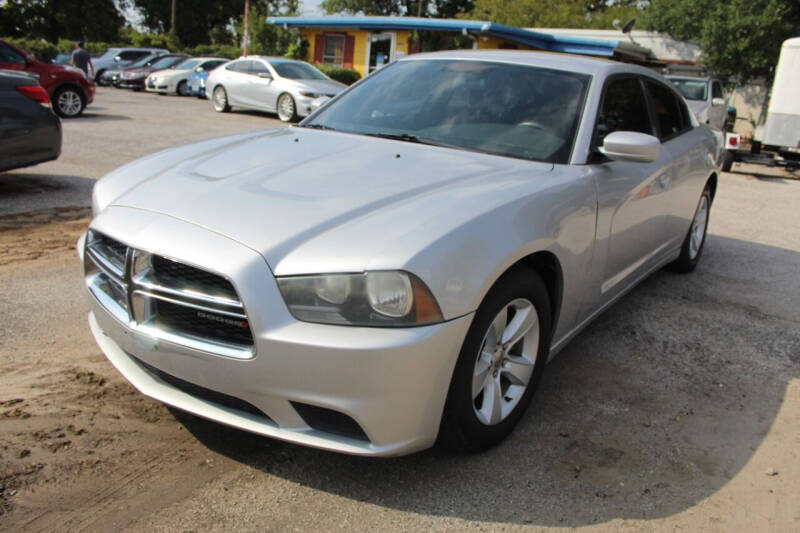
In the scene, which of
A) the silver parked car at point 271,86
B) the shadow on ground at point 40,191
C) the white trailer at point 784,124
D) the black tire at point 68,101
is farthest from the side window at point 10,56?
the white trailer at point 784,124

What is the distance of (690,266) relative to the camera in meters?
5.89

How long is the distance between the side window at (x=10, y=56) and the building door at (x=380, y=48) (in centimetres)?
1754

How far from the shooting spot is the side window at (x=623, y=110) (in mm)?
3896

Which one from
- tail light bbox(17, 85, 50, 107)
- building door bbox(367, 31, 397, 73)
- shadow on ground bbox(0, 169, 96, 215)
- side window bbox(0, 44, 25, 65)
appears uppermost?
building door bbox(367, 31, 397, 73)

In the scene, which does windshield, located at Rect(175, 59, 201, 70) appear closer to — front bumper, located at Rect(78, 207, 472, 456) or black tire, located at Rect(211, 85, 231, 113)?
black tire, located at Rect(211, 85, 231, 113)

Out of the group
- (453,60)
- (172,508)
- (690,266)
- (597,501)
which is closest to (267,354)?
(172,508)

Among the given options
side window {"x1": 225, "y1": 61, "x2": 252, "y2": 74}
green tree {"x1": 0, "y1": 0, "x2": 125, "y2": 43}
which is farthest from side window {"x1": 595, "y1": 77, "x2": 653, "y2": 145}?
green tree {"x1": 0, "y1": 0, "x2": 125, "y2": 43}

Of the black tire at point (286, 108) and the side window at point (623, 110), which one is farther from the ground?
the side window at point (623, 110)

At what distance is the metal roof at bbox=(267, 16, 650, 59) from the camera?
2541 cm

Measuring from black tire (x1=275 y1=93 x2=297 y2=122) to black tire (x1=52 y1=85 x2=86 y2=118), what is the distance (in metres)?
4.19

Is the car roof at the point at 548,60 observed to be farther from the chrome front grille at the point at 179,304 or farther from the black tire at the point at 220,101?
the black tire at the point at 220,101

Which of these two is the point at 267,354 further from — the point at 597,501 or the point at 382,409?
the point at 597,501

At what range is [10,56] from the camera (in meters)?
13.5

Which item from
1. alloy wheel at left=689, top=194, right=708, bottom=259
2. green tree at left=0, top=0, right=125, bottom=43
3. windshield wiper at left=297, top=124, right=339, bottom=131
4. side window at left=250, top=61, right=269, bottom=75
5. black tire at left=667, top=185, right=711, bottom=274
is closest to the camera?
windshield wiper at left=297, top=124, right=339, bottom=131
